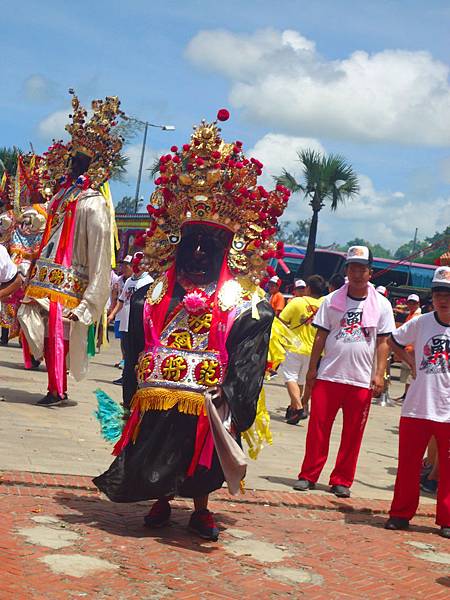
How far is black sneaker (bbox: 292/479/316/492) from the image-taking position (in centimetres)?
785

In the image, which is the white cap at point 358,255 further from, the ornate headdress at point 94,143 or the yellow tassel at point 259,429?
the ornate headdress at point 94,143

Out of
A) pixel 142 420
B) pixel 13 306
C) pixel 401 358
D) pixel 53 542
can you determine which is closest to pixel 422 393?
pixel 401 358

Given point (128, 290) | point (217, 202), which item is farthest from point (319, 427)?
point (128, 290)

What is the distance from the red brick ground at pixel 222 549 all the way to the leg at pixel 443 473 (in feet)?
0.52

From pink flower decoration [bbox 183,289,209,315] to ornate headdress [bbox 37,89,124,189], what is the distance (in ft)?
13.7

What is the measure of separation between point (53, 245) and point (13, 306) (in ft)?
8.03

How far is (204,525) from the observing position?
6043 millimetres

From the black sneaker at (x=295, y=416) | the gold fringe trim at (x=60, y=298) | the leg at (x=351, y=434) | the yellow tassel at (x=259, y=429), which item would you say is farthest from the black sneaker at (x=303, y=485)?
the black sneaker at (x=295, y=416)

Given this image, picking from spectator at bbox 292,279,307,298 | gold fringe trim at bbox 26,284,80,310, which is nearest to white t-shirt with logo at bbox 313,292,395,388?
gold fringe trim at bbox 26,284,80,310

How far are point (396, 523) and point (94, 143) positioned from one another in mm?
4870

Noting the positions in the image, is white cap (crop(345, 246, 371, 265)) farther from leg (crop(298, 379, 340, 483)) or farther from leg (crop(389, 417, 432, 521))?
leg (crop(389, 417, 432, 521))

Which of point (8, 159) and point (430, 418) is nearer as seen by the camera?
point (430, 418)

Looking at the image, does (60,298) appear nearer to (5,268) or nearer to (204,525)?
(5,268)

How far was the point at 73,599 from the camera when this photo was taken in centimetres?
471
